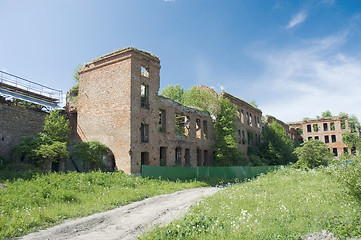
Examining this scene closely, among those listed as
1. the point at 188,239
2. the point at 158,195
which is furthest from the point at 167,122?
the point at 188,239

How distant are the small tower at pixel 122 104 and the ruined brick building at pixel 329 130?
41911 mm

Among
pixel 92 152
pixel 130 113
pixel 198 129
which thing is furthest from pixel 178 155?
pixel 92 152

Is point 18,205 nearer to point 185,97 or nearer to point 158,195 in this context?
point 158,195

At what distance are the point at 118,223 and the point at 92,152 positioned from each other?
11.5 m

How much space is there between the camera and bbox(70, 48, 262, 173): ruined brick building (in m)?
20.3

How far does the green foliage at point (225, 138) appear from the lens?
28.2m

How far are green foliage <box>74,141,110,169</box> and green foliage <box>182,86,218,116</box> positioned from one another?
12.8 metres

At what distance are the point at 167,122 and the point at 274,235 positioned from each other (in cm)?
1808

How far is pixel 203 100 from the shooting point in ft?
103

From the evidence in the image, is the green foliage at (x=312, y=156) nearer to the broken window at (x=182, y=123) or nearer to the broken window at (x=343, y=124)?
the broken window at (x=182, y=123)

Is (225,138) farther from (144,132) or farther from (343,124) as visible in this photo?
(343,124)

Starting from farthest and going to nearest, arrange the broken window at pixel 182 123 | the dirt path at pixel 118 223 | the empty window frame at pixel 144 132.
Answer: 1. the broken window at pixel 182 123
2. the empty window frame at pixel 144 132
3. the dirt path at pixel 118 223

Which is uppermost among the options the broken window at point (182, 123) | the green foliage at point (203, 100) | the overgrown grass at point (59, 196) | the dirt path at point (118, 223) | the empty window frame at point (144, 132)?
the green foliage at point (203, 100)

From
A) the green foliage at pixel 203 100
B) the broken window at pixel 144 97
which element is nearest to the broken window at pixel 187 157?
the green foliage at pixel 203 100
